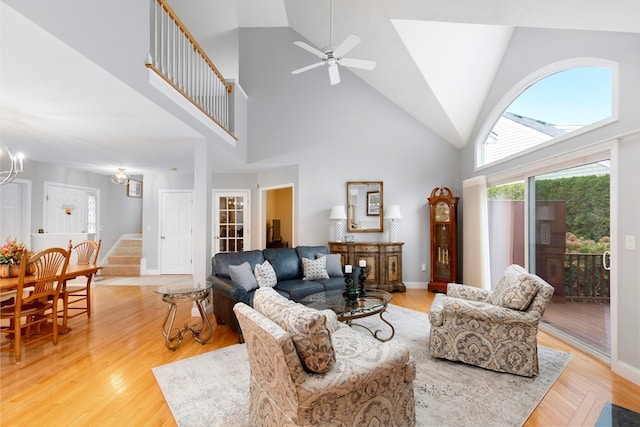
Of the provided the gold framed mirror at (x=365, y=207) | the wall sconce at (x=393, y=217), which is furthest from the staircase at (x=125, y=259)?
the wall sconce at (x=393, y=217)

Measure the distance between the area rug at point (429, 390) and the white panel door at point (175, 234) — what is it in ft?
15.0

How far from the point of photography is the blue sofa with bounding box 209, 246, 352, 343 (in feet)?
11.2

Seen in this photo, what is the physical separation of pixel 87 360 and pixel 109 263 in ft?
17.4

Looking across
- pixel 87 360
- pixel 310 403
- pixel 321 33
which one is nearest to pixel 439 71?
pixel 321 33

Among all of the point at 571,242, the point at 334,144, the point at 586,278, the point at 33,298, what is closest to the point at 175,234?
the point at 33,298

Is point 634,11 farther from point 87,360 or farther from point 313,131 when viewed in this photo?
point 87,360

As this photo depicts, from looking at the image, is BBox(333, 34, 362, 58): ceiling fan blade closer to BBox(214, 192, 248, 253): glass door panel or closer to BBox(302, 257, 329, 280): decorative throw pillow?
BBox(302, 257, 329, 280): decorative throw pillow

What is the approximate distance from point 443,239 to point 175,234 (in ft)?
19.1

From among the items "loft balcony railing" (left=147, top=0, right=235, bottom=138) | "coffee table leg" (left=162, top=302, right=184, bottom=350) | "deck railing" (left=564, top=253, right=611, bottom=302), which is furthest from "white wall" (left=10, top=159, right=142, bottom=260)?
"deck railing" (left=564, top=253, right=611, bottom=302)

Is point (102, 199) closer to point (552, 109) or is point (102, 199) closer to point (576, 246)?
point (552, 109)

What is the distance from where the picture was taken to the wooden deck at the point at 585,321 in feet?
9.48

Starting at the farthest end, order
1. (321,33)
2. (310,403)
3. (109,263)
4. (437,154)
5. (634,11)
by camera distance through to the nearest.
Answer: (109,263), (437,154), (321,33), (634,11), (310,403)

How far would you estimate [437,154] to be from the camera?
581cm

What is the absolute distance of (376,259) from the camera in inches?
211
